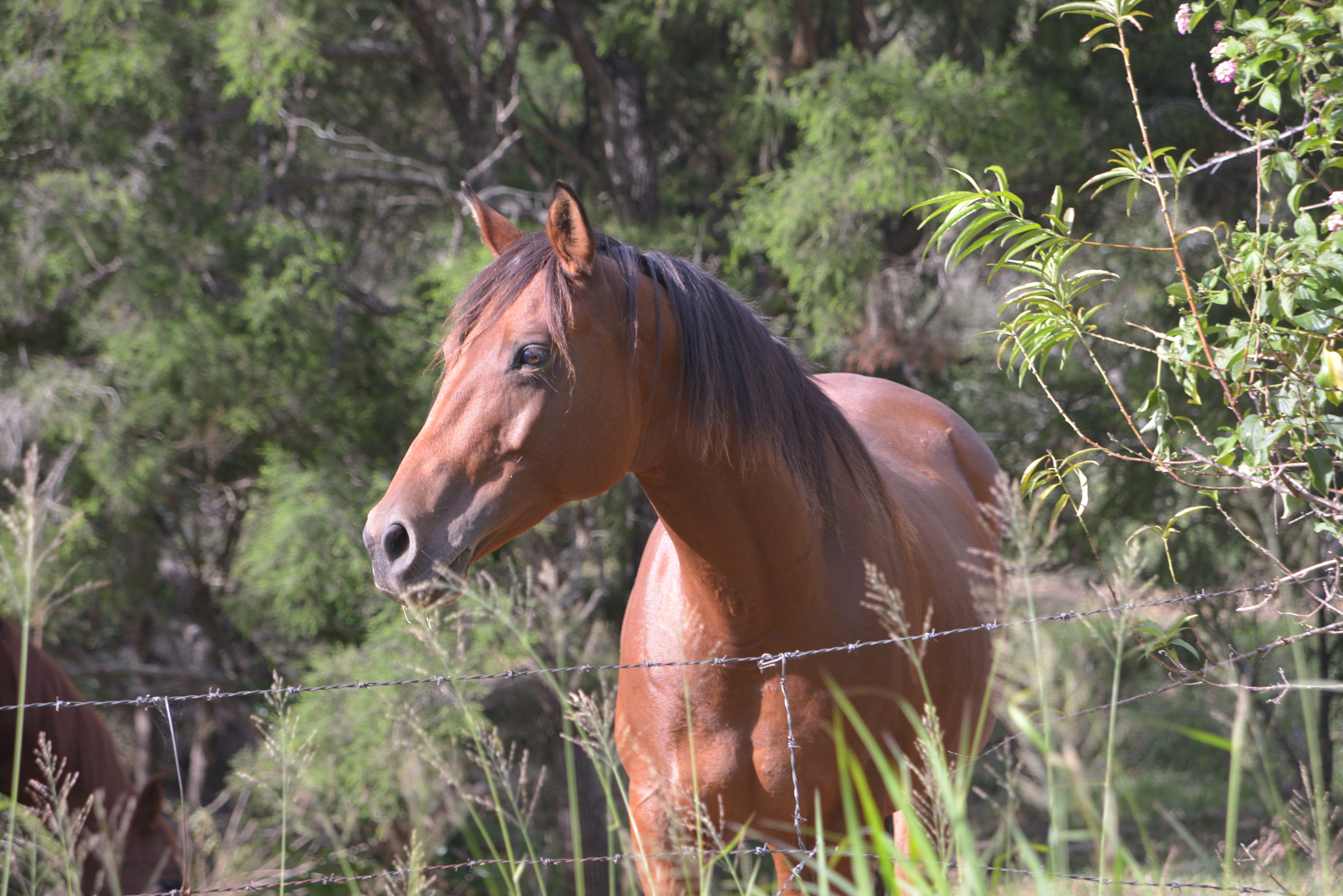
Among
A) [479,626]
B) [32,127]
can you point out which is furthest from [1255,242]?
[32,127]

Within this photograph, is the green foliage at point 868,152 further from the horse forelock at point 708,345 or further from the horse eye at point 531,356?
the horse eye at point 531,356

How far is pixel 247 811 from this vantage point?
6805mm

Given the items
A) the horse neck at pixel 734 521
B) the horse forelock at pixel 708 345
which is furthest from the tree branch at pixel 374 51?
the horse neck at pixel 734 521

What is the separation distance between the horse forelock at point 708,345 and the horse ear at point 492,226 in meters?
0.23

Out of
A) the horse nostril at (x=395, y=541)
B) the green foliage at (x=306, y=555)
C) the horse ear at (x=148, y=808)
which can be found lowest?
the horse ear at (x=148, y=808)

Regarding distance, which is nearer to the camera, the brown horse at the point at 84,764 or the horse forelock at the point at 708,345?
the horse forelock at the point at 708,345

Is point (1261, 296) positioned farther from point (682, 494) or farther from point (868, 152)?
point (868, 152)

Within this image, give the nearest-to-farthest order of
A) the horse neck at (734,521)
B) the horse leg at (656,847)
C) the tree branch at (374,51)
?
the horse neck at (734,521) < the horse leg at (656,847) < the tree branch at (374,51)

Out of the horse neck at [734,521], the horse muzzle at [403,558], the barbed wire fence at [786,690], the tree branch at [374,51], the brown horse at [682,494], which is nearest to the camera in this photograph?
the barbed wire fence at [786,690]

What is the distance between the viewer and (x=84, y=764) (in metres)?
3.22

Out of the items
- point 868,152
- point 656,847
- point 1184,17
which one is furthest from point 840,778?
point 868,152

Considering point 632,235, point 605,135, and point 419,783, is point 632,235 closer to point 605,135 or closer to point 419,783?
point 605,135

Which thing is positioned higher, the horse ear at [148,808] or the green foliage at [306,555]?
the green foliage at [306,555]

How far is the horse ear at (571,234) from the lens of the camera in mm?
1762
